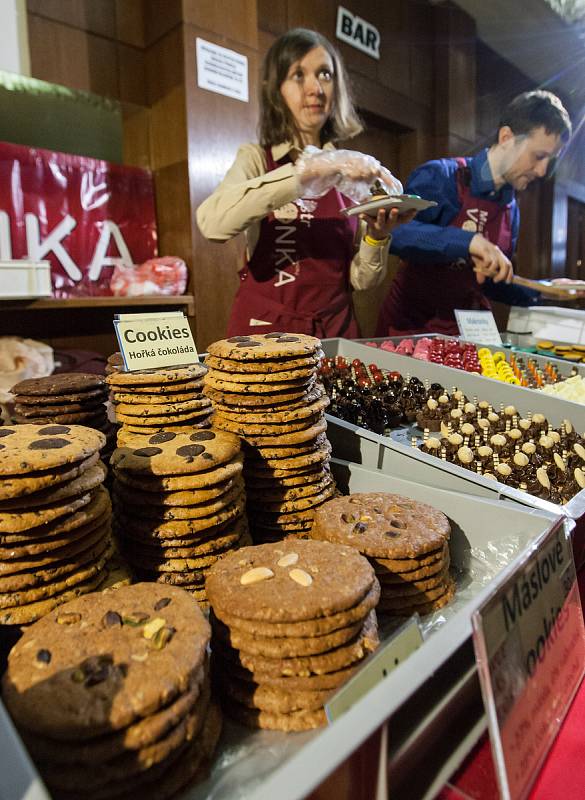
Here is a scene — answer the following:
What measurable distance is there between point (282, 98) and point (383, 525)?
211 cm

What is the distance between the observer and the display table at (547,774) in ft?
2.48

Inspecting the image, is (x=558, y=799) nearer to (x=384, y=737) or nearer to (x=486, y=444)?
(x=384, y=737)

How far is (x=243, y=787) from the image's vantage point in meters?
0.71

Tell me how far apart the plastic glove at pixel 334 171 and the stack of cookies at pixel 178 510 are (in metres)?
1.38

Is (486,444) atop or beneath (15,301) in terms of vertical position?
beneath

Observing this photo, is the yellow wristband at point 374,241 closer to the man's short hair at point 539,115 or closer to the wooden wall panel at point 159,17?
the man's short hair at point 539,115

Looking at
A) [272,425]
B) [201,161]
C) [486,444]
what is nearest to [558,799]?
[272,425]

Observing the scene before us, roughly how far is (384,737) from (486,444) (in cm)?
124

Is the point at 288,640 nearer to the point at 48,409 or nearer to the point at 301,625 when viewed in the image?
the point at 301,625

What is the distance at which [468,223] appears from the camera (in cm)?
319

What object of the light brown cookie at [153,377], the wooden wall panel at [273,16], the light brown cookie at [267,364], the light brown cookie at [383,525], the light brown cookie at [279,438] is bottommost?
the light brown cookie at [383,525]

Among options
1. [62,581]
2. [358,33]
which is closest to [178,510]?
[62,581]

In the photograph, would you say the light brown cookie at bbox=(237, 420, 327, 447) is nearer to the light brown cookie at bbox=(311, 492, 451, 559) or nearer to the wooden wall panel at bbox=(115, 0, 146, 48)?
the light brown cookie at bbox=(311, 492, 451, 559)

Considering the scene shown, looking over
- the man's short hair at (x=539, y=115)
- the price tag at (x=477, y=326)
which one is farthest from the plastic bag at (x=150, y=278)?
the man's short hair at (x=539, y=115)
